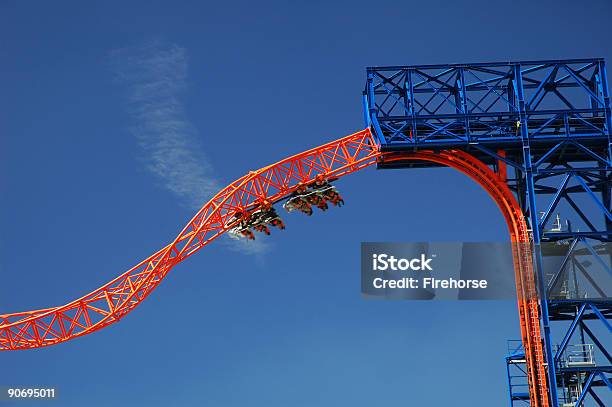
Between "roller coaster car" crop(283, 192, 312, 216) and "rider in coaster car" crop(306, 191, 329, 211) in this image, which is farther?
"roller coaster car" crop(283, 192, 312, 216)

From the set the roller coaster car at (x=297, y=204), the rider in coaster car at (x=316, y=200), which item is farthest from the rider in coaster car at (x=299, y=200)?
the rider in coaster car at (x=316, y=200)

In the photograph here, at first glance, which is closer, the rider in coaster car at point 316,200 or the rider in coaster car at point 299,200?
the rider in coaster car at point 316,200

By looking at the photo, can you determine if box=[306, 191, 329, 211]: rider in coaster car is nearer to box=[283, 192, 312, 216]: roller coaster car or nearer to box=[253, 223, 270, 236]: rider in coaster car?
box=[283, 192, 312, 216]: roller coaster car

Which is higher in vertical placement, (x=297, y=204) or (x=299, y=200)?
(x=299, y=200)

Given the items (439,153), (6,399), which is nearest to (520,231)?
(439,153)

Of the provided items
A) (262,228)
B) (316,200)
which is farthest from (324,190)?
(262,228)

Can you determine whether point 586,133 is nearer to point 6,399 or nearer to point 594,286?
point 594,286

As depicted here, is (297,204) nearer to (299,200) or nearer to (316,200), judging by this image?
(299,200)

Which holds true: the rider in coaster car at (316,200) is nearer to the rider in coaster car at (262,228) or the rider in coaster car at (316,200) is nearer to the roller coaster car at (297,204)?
the roller coaster car at (297,204)

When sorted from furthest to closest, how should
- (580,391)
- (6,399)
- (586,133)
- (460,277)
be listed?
(6,399) < (586,133) < (580,391) < (460,277)

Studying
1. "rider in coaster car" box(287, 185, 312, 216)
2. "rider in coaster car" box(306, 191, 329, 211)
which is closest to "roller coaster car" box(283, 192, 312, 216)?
"rider in coaster car" box(287, 185, 312, 216)

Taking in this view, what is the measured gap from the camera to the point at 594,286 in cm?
5484

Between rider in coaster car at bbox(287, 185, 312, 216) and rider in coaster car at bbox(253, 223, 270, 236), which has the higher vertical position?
rider in coaster car at bbox(287, 185, 312, 216)

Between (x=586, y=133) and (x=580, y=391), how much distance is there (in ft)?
44.8
